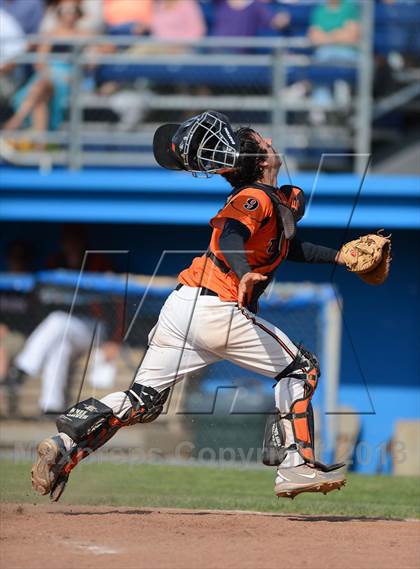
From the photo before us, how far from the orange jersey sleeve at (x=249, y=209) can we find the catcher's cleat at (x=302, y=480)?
135cm

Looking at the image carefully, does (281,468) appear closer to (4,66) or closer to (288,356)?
(288,356)

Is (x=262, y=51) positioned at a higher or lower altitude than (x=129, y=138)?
higher

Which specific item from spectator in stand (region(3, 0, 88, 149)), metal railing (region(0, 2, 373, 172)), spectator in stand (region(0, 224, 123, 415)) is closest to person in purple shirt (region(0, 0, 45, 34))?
spectator in stand (region(3, 0, 88, 149))

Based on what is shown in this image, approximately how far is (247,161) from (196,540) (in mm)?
2158

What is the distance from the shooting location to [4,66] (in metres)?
11.7

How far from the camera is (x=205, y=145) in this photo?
20.8ft

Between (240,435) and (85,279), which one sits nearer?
(240,435)

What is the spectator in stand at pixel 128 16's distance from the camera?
12.3 meters

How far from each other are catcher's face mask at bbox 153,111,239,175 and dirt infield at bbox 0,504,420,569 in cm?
209

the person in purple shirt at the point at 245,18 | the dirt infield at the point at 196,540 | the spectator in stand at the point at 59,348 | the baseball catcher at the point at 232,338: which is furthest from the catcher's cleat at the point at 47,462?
the person in purple shirt at the point at 245,18

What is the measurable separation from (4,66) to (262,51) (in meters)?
2.76

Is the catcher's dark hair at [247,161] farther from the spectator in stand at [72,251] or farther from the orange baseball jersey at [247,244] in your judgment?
the spectator in stand at [72,251]

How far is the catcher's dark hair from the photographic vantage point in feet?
20.6

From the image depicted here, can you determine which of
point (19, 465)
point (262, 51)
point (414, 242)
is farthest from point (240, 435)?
point (262, 51)
